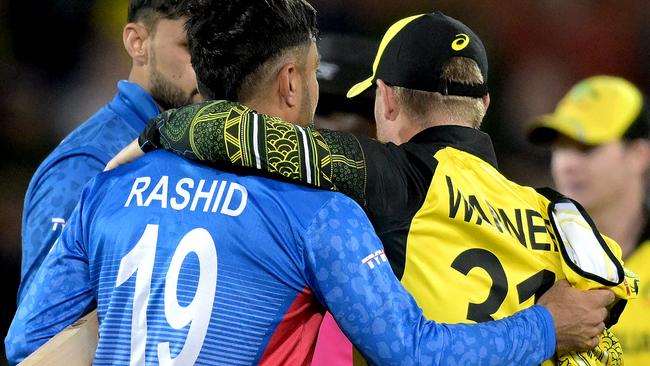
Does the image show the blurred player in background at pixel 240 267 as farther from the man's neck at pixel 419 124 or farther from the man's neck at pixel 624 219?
the man's neck at pixel 624 219

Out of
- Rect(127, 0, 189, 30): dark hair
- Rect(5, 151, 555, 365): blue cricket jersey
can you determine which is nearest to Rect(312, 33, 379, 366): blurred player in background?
Rect(127, 0, 189, 30): dark hair

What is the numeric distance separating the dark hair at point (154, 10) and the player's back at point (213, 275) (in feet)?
4.23

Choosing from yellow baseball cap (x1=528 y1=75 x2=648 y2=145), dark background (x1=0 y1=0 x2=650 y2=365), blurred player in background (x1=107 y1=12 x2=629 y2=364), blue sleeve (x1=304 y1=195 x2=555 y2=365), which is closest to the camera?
blue sleeve (x1=304 y1=195 x2=555 y2=365)

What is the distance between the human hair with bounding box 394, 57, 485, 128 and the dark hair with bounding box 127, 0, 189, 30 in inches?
41.9

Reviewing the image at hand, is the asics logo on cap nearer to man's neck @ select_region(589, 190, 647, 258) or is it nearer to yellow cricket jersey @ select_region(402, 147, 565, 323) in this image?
yellow cricket jersey @ select_region(402, 147, 565, 323)

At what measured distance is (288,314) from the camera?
1.77 metres

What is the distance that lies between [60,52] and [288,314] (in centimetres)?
418

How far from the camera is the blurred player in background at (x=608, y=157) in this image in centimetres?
425

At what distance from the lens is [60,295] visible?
1.91m

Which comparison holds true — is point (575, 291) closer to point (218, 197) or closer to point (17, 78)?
point (218, 197)

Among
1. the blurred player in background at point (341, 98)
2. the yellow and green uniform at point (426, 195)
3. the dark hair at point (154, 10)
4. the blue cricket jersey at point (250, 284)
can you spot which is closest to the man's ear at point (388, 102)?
the yellow and green uniform at point (426, 195)

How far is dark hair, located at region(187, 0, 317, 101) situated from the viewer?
1874 mm

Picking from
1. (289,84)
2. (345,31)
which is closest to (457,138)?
(289,84)

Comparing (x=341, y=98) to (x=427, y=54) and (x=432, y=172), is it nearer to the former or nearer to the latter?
(x=427, y=54)
